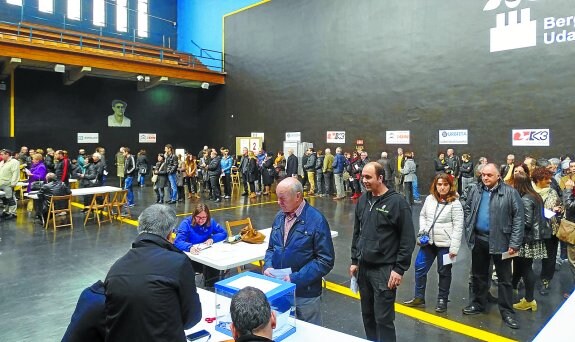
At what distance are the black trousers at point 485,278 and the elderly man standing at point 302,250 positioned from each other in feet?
6.88

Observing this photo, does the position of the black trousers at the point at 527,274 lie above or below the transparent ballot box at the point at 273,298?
below

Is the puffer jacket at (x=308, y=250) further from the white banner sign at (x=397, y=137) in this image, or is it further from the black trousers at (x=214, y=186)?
the white banner sign at (x=397, y=137)

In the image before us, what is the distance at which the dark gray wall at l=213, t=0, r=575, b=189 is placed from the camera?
11.8 meters

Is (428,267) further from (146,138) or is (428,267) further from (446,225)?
(146,138)

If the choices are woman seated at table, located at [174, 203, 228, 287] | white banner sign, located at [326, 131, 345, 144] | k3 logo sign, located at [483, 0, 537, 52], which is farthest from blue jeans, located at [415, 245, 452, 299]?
white banner sign, located at [326, 131, 345, 144]

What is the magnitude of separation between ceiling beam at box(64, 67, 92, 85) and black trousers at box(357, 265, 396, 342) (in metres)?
15.3

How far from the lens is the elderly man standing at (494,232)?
4.00 metres

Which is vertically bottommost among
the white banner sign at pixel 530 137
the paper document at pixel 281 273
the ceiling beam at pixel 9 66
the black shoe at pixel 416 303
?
the black shoe at pixel 416 303

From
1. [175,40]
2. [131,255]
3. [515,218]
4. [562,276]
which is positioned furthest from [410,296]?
[175,40]

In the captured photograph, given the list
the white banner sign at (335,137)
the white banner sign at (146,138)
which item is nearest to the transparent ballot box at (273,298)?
the white banner sign at (335,137)

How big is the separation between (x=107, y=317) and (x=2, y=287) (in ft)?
15.0

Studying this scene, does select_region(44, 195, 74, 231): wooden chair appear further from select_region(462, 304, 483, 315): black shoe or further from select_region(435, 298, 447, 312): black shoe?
select_region(462, 304, 483, 315): black shoe

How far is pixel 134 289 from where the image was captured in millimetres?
1771

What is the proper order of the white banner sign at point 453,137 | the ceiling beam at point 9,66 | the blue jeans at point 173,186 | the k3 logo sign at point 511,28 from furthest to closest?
the ceiling beam at point 9,66, the white banner sign at point 453,137, the blue jeans at point 173,186, the k3 logo sign at point 511,28
